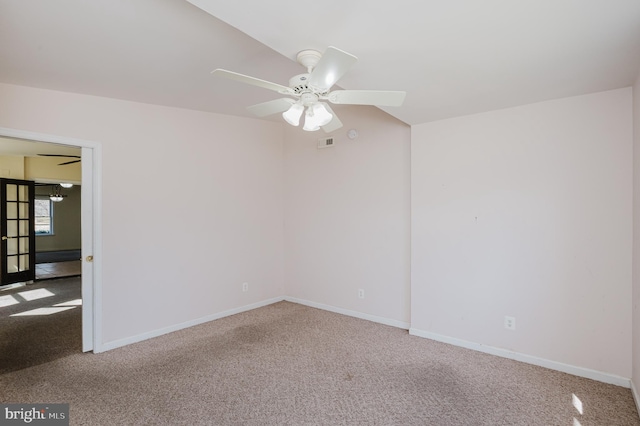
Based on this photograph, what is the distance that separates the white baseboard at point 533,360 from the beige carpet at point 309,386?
67 millimetres

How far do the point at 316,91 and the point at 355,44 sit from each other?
333 mm

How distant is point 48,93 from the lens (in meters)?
2.89

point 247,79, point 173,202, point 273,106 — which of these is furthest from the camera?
point 173,202

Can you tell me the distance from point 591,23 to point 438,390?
2456 mm

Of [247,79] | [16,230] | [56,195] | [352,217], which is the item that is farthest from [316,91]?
[56,195]

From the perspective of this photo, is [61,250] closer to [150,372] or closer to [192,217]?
[192,217]

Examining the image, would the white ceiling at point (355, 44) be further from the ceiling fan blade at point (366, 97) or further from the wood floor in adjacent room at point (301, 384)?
the wood floor in adjacent room at point (301, 384)

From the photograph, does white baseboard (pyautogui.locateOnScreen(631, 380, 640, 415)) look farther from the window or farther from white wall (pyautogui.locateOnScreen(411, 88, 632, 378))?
the window

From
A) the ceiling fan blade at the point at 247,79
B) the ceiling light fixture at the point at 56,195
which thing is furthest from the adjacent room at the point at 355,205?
the ceiling light fixture at the point at 56,195

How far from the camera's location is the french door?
595 centimetres

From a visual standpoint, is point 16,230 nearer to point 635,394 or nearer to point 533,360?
point 533,360

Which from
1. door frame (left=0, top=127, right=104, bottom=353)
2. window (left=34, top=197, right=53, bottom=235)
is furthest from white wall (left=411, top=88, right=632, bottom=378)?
window (left=34, top=197, right=53, bottom=235)

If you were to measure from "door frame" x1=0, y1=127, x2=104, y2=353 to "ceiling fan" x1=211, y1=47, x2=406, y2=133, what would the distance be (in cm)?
184

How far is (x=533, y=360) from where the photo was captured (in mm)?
2865
